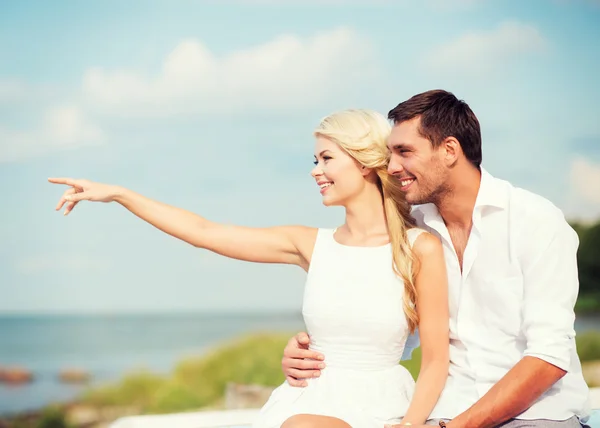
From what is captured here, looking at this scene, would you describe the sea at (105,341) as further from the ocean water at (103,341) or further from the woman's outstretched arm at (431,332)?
the woman's outstretched arm at (431,332)

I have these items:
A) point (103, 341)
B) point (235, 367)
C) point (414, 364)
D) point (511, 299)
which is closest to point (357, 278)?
point (511, 299)

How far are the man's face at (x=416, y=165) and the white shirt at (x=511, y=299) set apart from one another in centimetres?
11

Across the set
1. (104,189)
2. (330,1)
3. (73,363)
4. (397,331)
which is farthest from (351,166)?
(73,363)

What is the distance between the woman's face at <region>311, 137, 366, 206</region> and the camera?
2281mm

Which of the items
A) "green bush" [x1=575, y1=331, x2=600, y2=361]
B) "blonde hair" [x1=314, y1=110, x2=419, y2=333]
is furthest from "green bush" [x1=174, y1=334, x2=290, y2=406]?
"blonde hair" [x1=314, y1=110, x2=419, y2=333]

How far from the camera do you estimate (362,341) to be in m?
2.21

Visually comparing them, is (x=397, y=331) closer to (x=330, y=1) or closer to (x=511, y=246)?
(x=511, y=246)

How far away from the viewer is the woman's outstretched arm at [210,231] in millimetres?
2328

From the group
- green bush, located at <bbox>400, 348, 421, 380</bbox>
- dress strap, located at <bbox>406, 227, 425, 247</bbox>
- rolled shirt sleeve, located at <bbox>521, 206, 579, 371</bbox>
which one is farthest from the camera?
green bush, located at <bbox>400, 348, 421, 380</bbox>

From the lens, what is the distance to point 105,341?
8805 millimetres

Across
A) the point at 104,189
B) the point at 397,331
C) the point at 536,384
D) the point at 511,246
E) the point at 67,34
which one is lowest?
the point at 536,384

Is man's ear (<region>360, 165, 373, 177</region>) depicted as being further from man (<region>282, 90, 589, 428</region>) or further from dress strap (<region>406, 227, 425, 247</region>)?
dress strap (<region>406, 227, 425, 247</region>)

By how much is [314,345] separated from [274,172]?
660cm

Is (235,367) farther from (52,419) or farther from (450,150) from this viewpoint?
(450,150)
